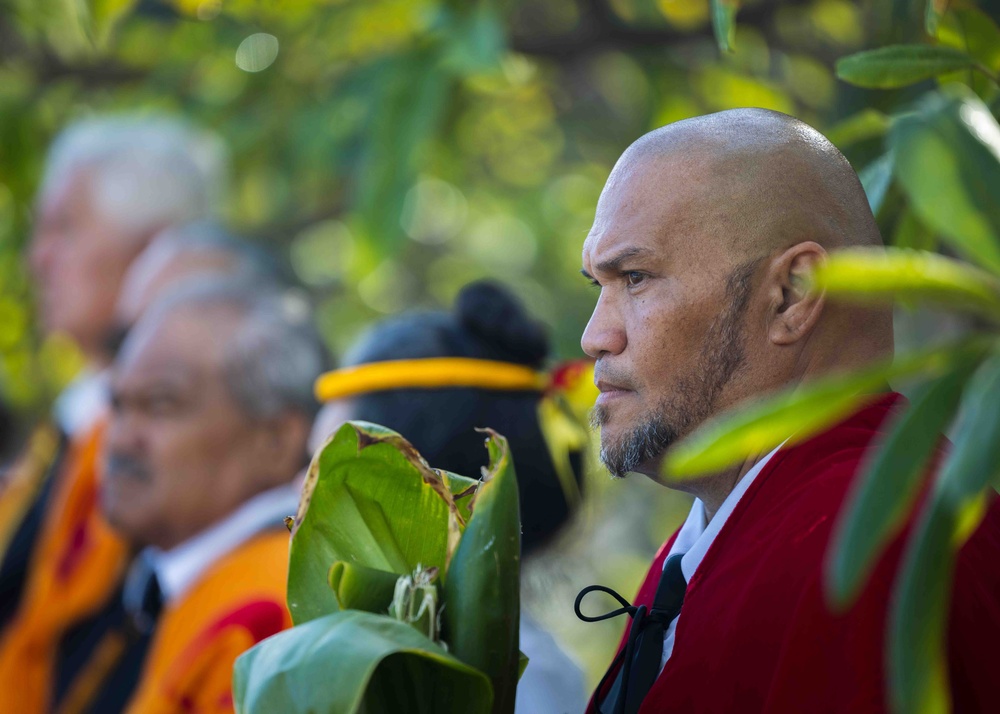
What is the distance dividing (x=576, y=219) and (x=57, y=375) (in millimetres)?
2565

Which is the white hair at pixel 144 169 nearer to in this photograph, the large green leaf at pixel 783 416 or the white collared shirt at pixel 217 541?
the white collared shirt at pixel 217 541

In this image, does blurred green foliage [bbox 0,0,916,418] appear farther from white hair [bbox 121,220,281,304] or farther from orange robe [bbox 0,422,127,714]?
orange robe [bbox 0,422,127,714]

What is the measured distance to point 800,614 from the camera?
1.03 metres

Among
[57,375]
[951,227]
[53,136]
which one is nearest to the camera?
[951,227]

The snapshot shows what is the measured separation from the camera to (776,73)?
13.1 feet

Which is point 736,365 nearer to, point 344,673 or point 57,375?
point 344,673

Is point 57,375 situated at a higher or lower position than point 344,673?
lower

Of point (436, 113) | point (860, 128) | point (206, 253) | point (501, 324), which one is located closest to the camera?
point (860, 128)

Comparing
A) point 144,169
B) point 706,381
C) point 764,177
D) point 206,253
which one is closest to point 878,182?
point 764,177

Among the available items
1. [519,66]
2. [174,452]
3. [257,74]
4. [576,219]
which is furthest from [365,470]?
[576,219]

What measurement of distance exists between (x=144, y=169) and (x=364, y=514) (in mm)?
3344

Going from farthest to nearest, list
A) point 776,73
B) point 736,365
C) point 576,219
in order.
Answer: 1. point 576,219
2. point 776,73
3. point 736,365

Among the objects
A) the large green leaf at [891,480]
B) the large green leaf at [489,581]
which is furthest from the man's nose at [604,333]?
the large green leaf at [891,480]

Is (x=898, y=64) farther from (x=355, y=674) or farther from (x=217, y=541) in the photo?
(x=217, y=541)
